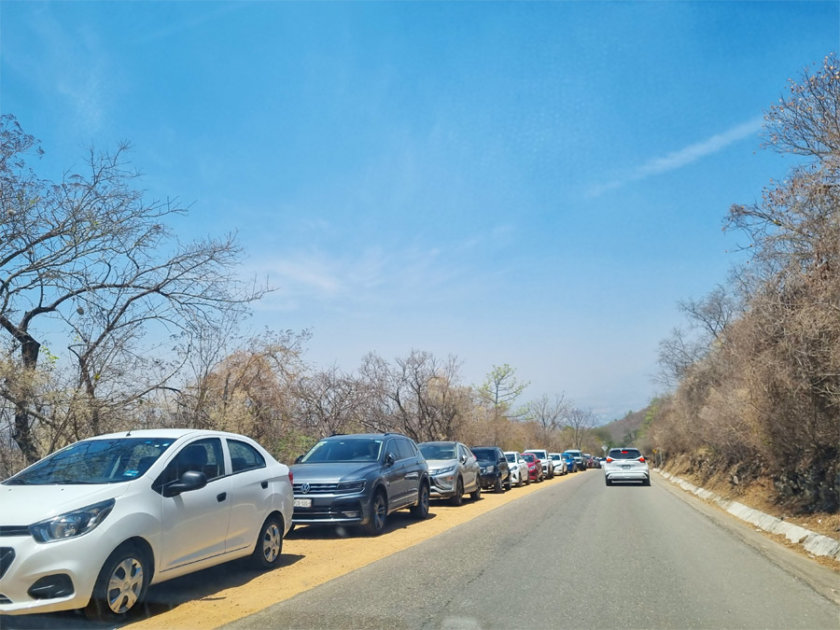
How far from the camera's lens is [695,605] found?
21.6ft

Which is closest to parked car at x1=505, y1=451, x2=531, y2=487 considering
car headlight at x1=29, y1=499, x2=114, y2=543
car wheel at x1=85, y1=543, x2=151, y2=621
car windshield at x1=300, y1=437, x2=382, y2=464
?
car windshield at x1=300, y1=437, x2=382, y2=464

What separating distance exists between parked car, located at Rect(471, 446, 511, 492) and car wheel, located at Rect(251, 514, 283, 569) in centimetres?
1603

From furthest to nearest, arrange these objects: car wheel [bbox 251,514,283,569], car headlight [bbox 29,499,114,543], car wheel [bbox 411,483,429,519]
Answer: car wheel [bbox 411,483,429,519]
car wheel [bbox 251,514,283,569]
car headlight [bbox 29,499,114,543]

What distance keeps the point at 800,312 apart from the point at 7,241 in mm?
14149

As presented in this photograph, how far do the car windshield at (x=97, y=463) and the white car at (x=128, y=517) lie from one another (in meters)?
0.01

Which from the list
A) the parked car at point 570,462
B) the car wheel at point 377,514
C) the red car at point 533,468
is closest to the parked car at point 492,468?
the red car at point 533,468

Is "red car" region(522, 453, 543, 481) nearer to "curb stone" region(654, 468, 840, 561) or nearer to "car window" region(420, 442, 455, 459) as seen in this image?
"curb stone" region(654, 468, 840, 561)

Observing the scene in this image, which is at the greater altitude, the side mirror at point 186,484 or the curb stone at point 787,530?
the side mirror at point 186,484

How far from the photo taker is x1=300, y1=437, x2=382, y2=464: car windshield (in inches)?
491

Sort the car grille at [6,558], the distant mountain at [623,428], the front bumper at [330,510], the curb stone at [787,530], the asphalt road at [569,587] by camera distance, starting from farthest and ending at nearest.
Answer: the distant mountain at [623,428] < the front bumper at [330,510] < the curb stone at [787,530] < the asphalt road at [569,587] < the car grille at [6,558]

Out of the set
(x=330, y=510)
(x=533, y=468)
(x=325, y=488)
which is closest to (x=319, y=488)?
(x=325, y=488)

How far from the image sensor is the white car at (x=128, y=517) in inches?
213

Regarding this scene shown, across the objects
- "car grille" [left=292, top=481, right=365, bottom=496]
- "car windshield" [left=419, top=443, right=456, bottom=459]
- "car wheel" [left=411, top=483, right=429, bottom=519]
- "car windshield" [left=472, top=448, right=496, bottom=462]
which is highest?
"car windshield" [left=419, top=443, right=456, bottom=459]

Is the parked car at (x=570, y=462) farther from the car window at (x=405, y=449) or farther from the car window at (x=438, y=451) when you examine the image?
the car window at (x=405, y=449)
